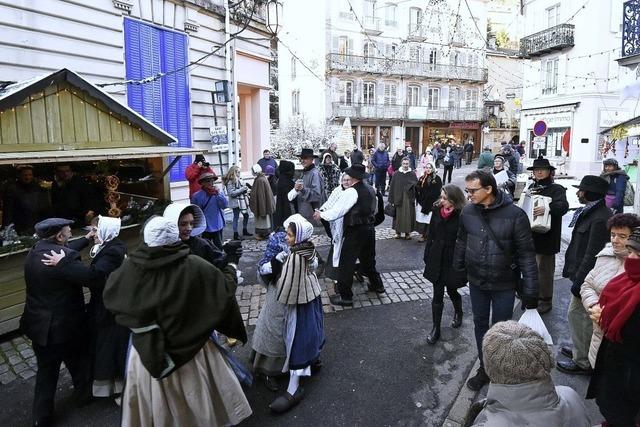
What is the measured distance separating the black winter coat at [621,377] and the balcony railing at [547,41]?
2661cm

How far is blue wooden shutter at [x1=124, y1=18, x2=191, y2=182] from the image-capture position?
32.8ft

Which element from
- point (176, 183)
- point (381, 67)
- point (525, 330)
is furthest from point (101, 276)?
point (381, 67)

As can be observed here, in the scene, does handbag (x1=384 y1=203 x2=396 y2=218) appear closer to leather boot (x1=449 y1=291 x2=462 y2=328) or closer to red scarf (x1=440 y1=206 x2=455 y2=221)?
leather boot (x1=449 y1=291 x2=462 y2=328)

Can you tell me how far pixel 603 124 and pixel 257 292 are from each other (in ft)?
78.8

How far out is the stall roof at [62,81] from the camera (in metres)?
5.39

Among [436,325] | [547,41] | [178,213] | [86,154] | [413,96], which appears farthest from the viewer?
[413,96]

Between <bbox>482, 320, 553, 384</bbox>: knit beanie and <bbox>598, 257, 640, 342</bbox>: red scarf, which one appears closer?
<bbox>482, 320, 553, 384</bbox>: knit beanie

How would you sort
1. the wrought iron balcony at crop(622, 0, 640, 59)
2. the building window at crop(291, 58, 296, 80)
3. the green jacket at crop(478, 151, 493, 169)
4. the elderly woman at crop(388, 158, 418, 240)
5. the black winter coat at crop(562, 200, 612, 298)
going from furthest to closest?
1. the building window at crop(291, 58, 296, 80)
2. the green jacket at crop(478, 151, 493, 169)
3. the elderly woman at crop(388, 158, 418, 240)
4. the wrought iron balcony at crop(622, 0, 640, 59)
5. the black winter coat at crop(562, 200, 612, 298)

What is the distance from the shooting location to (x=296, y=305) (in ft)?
13.6

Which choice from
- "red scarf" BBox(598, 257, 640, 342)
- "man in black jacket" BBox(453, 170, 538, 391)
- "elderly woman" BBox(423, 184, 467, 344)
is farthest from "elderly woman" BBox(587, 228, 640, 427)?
"elderly woman" BBox(423, 184, 467, 344)

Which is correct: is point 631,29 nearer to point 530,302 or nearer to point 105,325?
point 530,302

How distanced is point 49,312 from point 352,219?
3.64 metres

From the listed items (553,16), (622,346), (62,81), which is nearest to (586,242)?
(622,346)

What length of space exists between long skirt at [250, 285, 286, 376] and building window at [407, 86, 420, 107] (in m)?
41.0
